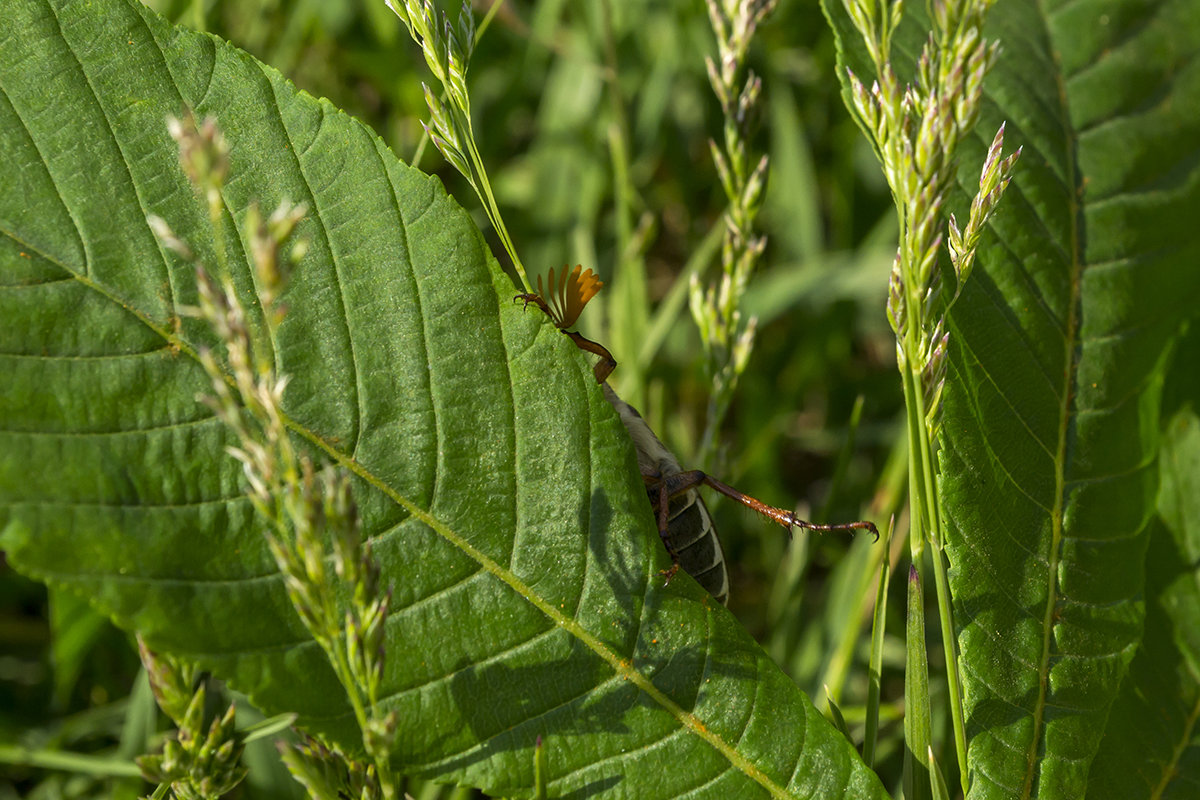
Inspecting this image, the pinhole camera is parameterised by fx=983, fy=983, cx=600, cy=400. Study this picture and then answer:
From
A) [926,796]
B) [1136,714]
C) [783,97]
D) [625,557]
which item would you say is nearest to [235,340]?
[625,557]

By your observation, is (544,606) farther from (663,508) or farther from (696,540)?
(696,540)

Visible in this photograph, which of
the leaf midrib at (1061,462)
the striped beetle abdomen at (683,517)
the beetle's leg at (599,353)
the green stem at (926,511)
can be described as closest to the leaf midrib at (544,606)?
the green stem at (926,511)

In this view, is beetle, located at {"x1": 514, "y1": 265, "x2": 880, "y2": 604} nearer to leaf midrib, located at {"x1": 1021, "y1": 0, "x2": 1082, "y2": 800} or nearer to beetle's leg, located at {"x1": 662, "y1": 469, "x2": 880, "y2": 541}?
beetle's leg, located at {"x1": 662, "y1": 469, "x2": 880, "y2": 541}

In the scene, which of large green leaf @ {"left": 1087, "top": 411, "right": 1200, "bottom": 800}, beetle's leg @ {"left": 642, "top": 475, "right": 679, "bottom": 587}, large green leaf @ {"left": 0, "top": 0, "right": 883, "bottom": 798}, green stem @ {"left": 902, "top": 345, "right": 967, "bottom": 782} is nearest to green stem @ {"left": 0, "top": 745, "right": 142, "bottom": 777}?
large green leaf @ {"left": 0, "top": 0, "right": 883, "bottom": 798}

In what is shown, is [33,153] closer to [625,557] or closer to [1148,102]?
[625,557]

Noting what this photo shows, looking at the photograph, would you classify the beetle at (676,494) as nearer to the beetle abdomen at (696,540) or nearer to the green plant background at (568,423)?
the beetle abdomen at (696,540)

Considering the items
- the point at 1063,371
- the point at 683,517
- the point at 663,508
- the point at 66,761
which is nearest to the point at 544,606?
the point at 663,508
